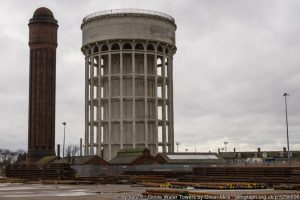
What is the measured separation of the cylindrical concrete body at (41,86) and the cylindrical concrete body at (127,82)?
1872cm

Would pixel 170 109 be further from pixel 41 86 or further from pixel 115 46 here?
pixel 41 86

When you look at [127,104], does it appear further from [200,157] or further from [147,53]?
[200,157]

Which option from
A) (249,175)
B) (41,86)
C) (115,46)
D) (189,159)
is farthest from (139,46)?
(249,175)

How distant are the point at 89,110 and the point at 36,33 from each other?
1036 inches

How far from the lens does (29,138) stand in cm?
10638

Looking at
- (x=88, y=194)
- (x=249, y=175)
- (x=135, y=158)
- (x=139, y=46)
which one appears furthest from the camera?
(x=139, y=46)

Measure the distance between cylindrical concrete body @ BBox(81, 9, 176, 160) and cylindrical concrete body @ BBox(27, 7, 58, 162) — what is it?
1872cm

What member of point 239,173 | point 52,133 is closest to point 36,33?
point 52,133

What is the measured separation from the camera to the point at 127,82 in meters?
88.0

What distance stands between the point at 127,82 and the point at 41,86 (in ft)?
83.6

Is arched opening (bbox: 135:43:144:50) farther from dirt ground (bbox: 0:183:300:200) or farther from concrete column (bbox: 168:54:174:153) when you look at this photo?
dirt ground (bbox: 0:183:300:200)

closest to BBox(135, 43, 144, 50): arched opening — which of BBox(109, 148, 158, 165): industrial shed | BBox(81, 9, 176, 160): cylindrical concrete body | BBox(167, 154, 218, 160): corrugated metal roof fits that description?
BBox(81, 9, 176, 160): cylindrical concrete body

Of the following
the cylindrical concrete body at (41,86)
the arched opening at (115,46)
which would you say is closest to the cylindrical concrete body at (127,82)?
the arched opening at (115,46)

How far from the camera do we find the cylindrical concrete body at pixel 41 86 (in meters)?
105
